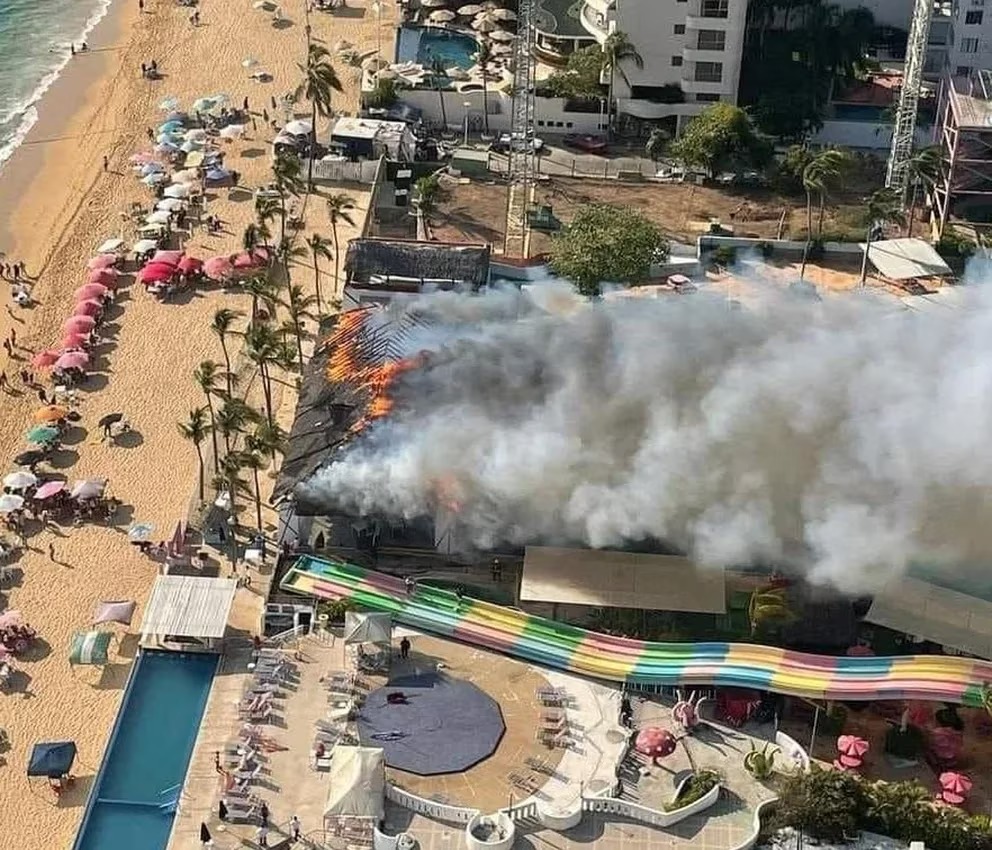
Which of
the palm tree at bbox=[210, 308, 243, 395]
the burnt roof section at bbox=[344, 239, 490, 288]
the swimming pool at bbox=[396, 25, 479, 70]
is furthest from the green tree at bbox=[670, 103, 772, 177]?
the palm tree at bbox=[210, 308, 243, 395]

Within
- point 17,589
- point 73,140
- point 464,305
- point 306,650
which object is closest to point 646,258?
point 464,305

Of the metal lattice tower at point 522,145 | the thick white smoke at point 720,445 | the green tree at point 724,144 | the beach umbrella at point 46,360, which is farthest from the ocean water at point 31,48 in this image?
the thick white smoke at point 720,445

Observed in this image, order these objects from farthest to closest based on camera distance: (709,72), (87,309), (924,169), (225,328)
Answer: (709,72), (924,169), (87,309), (225,328)

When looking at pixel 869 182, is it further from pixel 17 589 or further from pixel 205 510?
pixel 17 589

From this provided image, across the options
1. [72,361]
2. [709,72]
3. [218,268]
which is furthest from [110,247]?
[709,72]

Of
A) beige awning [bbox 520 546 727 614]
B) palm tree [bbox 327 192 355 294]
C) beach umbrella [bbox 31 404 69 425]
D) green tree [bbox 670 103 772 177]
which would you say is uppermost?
green tree [bbox 670 103 772 177]

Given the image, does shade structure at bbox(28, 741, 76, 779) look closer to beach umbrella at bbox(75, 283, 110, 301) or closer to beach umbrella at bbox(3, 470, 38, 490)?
beach umbrella at bbox(3, 470, 38, 490)

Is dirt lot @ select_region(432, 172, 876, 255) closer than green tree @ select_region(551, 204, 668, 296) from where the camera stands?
No

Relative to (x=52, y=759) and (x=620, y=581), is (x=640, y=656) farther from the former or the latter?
(x=52, y=759)
